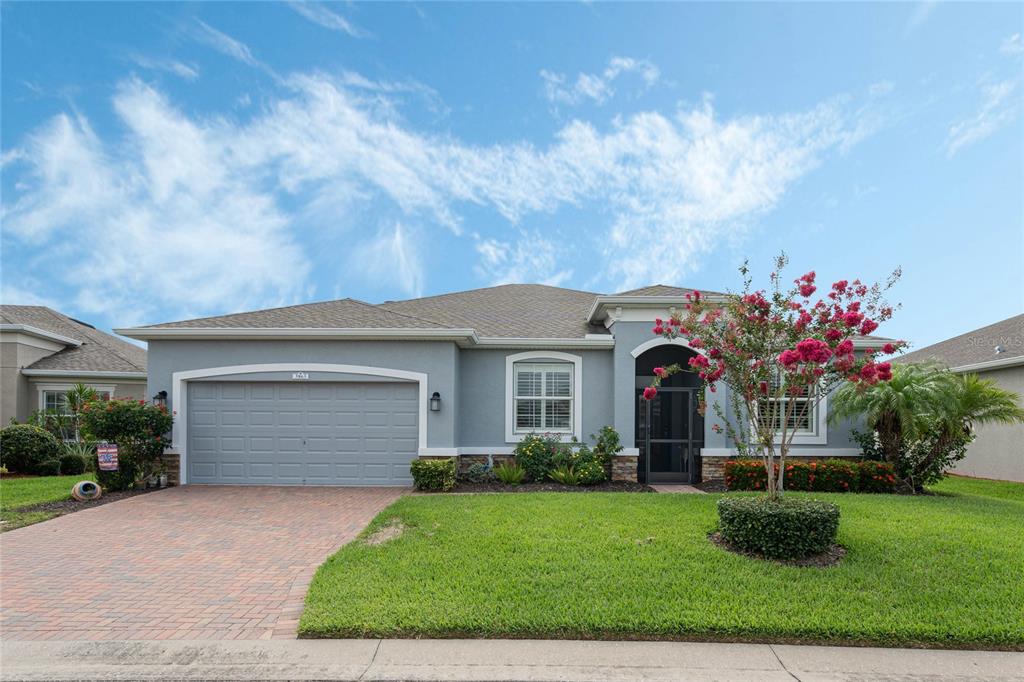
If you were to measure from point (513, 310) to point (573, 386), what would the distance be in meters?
3.74

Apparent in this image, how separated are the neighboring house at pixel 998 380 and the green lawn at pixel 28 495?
58.6 ft

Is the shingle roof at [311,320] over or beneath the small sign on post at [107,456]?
over

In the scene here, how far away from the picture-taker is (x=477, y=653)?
4.39m

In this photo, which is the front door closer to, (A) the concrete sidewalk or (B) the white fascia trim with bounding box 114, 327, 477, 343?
(B) the white fascia trim with bounding box 114, 327, 477, 343

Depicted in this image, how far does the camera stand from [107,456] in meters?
10.8

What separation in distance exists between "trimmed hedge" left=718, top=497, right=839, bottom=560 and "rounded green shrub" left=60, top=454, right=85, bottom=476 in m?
16.5

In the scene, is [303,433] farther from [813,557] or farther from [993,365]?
[993,365]

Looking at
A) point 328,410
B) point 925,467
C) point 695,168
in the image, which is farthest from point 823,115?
point 328,410

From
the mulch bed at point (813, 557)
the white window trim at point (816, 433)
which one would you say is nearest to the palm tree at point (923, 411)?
the white window trim at point (816, 433)

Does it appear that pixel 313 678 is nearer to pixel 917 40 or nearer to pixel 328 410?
pixel 328 410

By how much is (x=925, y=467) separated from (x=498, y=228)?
11604mm

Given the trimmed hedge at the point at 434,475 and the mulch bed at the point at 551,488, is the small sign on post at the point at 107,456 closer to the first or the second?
the trimmed hedge at the point at 434,475

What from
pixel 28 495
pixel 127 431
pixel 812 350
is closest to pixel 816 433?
pixel 812 350

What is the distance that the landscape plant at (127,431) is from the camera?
36.2ft
